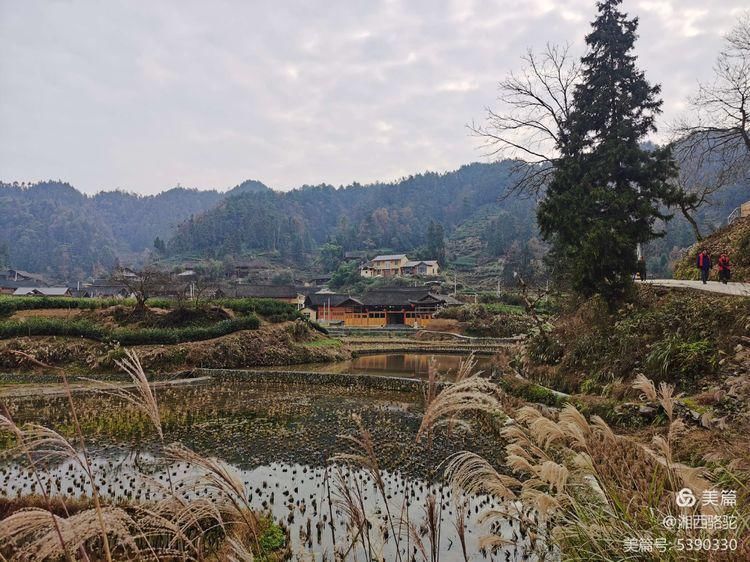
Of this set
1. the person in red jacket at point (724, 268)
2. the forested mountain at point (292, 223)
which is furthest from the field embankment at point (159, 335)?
the forested mountain at point (292, 223)

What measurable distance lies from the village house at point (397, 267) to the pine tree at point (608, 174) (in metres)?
62.1

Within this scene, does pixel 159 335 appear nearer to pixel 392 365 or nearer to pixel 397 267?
pixel 392 365

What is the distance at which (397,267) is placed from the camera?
8044 cm

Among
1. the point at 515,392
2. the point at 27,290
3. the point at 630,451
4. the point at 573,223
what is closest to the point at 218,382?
the point at 515,392

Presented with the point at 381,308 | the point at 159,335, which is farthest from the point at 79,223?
the point at 159,335

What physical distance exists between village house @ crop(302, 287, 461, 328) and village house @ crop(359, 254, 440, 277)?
30.0m

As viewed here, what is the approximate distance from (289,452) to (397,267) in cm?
7152

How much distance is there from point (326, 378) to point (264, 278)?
62.6 meters

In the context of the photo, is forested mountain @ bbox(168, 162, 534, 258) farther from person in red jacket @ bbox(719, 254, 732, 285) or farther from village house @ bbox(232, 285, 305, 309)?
person in red jacket @ bbox(719, 254, 732, 285)

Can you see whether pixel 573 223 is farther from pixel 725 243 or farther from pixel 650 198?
pixel 725 243

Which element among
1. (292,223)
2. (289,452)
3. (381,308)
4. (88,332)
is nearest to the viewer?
(289,452)

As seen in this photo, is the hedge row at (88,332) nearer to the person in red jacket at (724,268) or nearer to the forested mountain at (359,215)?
the person in red jacket at (724,268)

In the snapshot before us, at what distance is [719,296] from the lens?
34.5 feet

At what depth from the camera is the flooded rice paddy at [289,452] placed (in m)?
5.67
